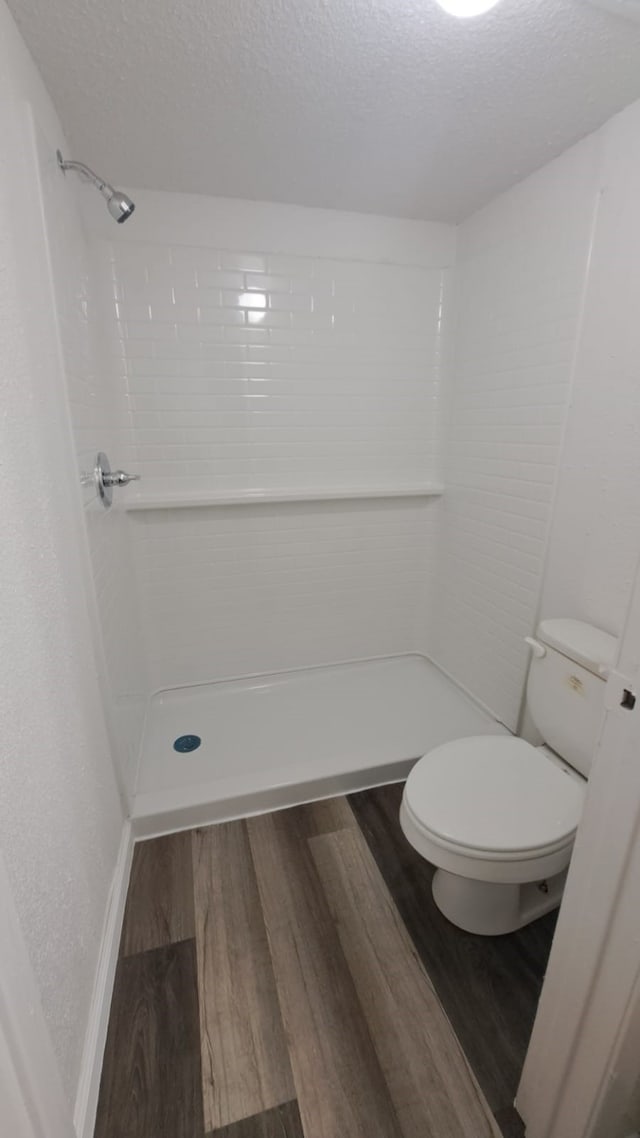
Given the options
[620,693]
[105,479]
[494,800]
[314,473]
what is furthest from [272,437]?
[620,693]

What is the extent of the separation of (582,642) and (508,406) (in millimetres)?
935

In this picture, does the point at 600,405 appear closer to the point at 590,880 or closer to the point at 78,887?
the point at 590,880

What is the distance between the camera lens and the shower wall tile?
2.04m

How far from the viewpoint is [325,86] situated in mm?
1127

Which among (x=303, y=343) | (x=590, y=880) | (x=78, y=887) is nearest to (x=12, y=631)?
(x=78, y=887)

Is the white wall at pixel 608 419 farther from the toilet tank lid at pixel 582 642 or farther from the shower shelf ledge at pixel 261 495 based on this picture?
the shower shelf ledge at pixel 261 495

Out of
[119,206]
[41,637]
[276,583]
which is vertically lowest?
[276,583]

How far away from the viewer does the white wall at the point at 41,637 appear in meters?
0.70

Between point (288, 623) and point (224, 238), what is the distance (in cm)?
161

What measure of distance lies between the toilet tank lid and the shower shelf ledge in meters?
0.96

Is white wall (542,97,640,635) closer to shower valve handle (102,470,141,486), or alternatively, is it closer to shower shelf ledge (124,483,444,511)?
shower shelf ledge (124,483,444,511)

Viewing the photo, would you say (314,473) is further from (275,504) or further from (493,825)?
(493,825)

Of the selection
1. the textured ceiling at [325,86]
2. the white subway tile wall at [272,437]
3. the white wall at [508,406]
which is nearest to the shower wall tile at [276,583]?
the white subway tile wall at [272,437]

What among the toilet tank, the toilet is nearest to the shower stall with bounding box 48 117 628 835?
the toilet tank
